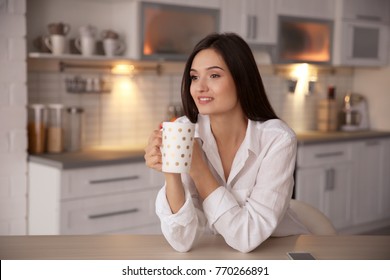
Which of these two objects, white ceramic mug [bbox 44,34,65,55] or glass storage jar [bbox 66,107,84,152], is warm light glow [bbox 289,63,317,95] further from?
white ceramic mug [bbox 44,34,65,55]

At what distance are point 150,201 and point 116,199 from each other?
213 millimetres

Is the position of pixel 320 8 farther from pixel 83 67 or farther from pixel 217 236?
pixel 217 236

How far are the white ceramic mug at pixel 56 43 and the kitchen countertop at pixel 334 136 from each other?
166 centimetres

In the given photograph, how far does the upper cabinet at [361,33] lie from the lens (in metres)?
4.27

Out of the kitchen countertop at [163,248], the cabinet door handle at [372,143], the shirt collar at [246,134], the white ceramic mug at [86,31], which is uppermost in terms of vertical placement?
the white ceramic mug at [86,31]

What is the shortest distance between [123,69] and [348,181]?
1.86 m

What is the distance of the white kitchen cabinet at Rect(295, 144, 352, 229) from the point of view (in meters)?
3.82

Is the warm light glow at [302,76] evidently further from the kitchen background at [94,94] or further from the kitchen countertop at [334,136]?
the kitchen countertop at [334,136]

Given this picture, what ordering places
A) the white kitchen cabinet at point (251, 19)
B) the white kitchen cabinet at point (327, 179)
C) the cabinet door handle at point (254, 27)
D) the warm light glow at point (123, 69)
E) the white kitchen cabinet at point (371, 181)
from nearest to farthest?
the warm light glow at point (123, 69) → the white kitchen cabinet at point (251, 19) → the cabinet door handle at point (254, 27) → the white kitchen cabinet at point (327, 179) → the white kitchen cabinet at point (371, 181)

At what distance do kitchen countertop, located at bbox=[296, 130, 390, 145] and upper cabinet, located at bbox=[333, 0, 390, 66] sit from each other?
0.53m

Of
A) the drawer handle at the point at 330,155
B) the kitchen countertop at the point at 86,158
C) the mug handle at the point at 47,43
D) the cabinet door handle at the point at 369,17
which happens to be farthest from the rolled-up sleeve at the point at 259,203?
the cabinet door handle at the point at 369,17

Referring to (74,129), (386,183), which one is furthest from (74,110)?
(386,183)

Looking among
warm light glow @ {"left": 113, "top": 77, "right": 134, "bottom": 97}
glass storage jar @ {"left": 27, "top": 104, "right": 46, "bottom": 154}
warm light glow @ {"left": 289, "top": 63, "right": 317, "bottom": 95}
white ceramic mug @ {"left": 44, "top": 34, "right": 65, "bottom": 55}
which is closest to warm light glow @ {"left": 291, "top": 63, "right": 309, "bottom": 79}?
warm light glow @ {"left": 289, "top": 63, "right": 317, "bottom": 95}
